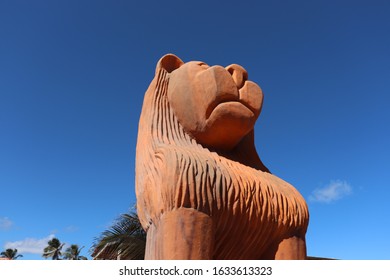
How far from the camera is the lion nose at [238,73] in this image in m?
4.43

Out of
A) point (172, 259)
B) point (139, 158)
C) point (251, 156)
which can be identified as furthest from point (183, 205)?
point (251, 156)

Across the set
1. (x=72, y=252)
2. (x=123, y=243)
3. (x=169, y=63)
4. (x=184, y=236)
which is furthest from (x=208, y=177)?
(x=72, y=252)

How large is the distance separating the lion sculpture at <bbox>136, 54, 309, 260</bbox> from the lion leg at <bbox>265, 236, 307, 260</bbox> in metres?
0.01

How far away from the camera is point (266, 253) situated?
3.90 m

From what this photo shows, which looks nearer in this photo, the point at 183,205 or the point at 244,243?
the point at 183,205

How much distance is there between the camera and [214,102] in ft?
13.6

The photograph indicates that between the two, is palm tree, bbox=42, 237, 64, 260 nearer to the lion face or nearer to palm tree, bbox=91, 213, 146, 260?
palm tree, bbox=91, 213, 146, 260

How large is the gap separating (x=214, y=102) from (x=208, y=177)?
100 centimetres

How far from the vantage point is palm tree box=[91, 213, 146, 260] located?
10.1 m

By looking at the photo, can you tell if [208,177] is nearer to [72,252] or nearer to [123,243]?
[123,243]

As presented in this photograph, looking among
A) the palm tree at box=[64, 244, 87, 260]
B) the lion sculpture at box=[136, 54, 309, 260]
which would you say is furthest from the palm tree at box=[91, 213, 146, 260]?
the palm tree at box=[64, 244, 87, 260]
